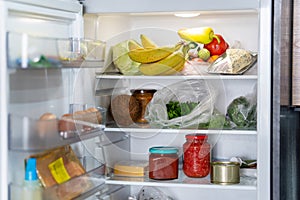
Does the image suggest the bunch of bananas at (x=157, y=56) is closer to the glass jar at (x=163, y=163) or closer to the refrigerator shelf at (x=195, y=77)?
the refrigerator shelf at (x=195, y=77)

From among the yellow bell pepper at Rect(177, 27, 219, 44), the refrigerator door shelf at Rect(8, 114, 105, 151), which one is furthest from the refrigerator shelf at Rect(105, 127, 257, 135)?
the refrigerator door shelf at Rect(8, 114, 105, 151)

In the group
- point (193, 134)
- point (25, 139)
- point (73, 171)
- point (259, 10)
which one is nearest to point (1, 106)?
point (25, 139)

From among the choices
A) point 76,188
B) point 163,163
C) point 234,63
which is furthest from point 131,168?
point 234,63

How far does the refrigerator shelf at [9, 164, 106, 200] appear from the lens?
1639 millimetres

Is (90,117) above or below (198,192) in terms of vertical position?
above

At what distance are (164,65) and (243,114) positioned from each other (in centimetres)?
37

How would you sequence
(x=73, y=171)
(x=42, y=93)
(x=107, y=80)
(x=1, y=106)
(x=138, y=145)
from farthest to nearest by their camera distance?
(x=138, y=145)
(x=107, y=80)
(x=73, y=171)
(x=42, y=93)
(x=1, y=106)

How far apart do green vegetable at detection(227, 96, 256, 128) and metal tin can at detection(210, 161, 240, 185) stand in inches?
6.3

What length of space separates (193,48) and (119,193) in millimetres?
698

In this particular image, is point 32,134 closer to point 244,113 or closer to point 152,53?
point 152,53

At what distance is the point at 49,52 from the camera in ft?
5.45

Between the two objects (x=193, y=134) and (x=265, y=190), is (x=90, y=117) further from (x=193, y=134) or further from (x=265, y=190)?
(x=265, y=190)

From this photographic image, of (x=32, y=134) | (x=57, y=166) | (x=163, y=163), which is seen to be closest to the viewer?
(x=32, y=134)

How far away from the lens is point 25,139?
1.56 metres
